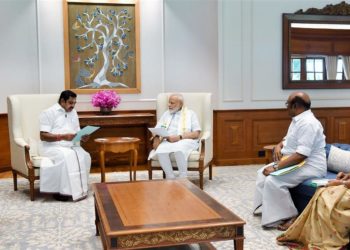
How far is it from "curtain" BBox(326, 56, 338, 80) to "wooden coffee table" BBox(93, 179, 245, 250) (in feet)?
15.0

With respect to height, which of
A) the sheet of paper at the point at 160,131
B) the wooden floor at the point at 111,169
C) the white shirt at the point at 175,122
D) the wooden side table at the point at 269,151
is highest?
the white shirt at the point at 175,122

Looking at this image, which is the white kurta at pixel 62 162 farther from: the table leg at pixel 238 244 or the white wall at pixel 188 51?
the table leg at pixel 238 244

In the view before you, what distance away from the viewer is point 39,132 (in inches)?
202

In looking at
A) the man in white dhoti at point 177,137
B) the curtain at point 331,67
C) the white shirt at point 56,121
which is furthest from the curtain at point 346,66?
the white shirt at point 56,121

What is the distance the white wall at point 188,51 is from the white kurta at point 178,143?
127cm

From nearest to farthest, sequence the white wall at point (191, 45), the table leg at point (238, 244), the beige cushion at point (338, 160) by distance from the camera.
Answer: the table leg at point (238, 244)
the beige cushion at point (338, 160)
the white wall at point (191, 45)

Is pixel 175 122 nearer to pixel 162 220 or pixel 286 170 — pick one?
pixel 286 170

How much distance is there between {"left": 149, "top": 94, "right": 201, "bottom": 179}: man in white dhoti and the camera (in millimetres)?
4918

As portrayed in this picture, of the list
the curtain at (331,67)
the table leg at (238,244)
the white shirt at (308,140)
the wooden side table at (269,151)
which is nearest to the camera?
the table leg at (238,244)

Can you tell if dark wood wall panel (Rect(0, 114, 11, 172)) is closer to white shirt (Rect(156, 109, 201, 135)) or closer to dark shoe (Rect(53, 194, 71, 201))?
dark shoe (Rect(53, 194, 71, 201))

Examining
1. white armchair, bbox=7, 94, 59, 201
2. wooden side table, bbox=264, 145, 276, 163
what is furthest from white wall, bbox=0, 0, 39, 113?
wooden side table, bbox=264, 145, 276, 163

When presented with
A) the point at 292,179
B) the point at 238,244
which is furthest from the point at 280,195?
the point at 238,244

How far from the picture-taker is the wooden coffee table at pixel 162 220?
2.37 meters

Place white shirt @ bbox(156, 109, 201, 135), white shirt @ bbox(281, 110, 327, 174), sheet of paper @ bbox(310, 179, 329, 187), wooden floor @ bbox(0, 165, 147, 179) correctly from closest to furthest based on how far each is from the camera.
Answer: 1. sheet of paper @ bbox(310, 179, 329, 187)
2. white shirt @ bbox(281, 110, 327, 174)
3. white shirt @ bbox(156, 109, 201, 135)
4. wooden floor @ bbox(0, 165, 147, 179)
